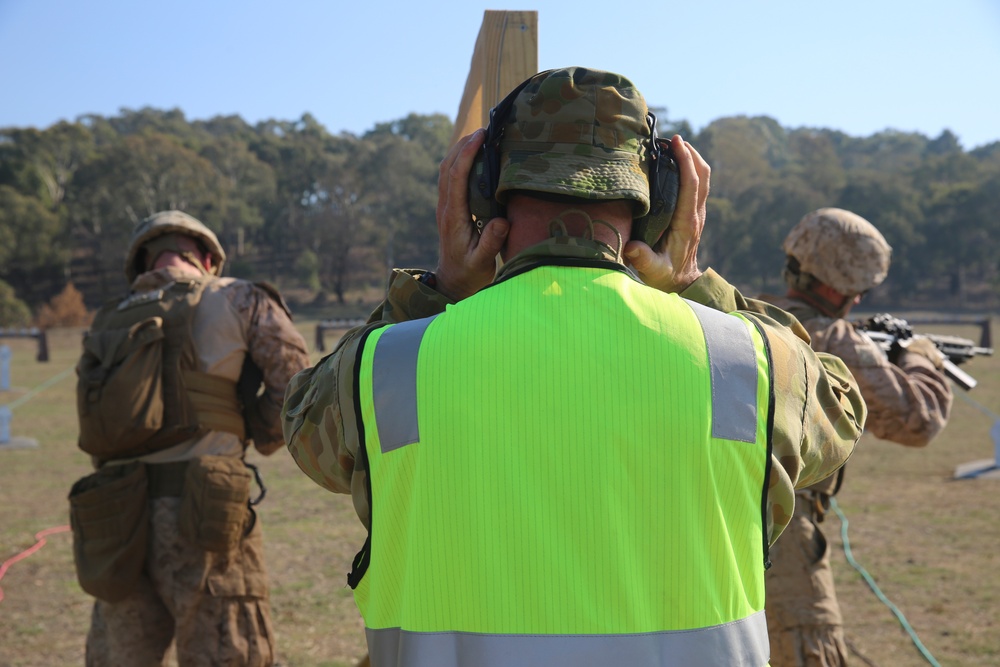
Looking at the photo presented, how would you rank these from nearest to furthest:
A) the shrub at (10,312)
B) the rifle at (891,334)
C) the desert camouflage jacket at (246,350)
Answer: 1. the desert camouflage jacket at (246,350)
2. the rifle at (891,334)
3. the shrub at (10,312)

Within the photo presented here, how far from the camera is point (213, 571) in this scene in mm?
3787

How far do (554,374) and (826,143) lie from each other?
3734 inches

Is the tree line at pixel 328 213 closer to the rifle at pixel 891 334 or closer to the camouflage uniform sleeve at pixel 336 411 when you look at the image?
the rifle at pixel 891 334

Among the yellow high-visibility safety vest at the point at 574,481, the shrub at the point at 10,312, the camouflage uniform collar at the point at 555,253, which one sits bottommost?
the shrub at the point at 10,312

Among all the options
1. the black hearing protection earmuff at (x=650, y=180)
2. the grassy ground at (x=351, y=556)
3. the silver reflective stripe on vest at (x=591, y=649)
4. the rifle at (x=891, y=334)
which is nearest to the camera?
the silver reflective stripe on vest at (x=591, y=649)

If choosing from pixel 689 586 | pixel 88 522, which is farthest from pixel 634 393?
pixel 88 522

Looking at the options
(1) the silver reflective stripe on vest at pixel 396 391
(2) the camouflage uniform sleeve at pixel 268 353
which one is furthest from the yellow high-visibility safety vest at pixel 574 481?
(2) the camouflage uniform sleeve at pixel 268 353

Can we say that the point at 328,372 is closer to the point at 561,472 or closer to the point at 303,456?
the point at 303,456

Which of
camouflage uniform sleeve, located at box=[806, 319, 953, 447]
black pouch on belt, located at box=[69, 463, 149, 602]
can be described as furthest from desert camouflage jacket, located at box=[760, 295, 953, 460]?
black pouch on belt, located at box=[69, 463, 149, 602]

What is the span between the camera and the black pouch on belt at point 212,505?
12.2 feet

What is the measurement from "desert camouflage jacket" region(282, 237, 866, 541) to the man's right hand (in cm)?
6

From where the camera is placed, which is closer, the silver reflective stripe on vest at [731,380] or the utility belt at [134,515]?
the silver reflective stripe on vest at [731,380]

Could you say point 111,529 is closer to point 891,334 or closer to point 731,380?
point 731,380

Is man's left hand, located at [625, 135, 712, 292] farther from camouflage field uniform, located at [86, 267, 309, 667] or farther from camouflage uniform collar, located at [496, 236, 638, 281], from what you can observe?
camouflage field uniform, located at [86, 267, 309, 667]
